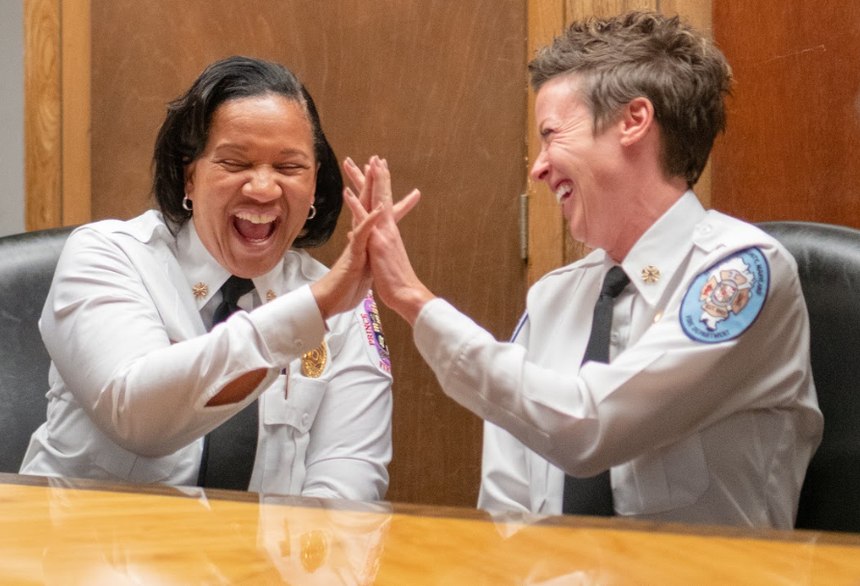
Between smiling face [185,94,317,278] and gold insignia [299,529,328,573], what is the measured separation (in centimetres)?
117

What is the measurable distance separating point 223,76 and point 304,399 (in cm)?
56

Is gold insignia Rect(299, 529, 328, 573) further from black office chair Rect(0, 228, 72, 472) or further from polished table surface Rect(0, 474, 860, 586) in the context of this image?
black office chair Rect(0, 228, 72, 472)

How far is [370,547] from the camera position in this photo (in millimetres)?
793

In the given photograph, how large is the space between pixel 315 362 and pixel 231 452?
0.21 meters

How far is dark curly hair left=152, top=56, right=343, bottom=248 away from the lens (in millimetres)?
2000

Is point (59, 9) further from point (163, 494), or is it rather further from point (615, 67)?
point (163, 494)

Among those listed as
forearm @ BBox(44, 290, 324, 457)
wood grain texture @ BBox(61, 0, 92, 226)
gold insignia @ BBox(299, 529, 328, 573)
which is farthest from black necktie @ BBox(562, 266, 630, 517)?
wood grain texture @ BBox(61, 0, 92, 226)

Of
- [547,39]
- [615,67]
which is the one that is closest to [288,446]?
[615,67]

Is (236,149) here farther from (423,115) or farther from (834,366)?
(834,366)

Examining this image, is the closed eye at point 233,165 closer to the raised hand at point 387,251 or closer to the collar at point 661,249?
the raised hand at point 387,251

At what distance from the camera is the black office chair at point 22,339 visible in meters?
2.05

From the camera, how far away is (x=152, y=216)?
208 centimetres

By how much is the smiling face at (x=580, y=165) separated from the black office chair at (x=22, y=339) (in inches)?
36.4

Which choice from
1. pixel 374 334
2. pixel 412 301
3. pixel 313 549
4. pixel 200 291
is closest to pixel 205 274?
pixel 200 291
